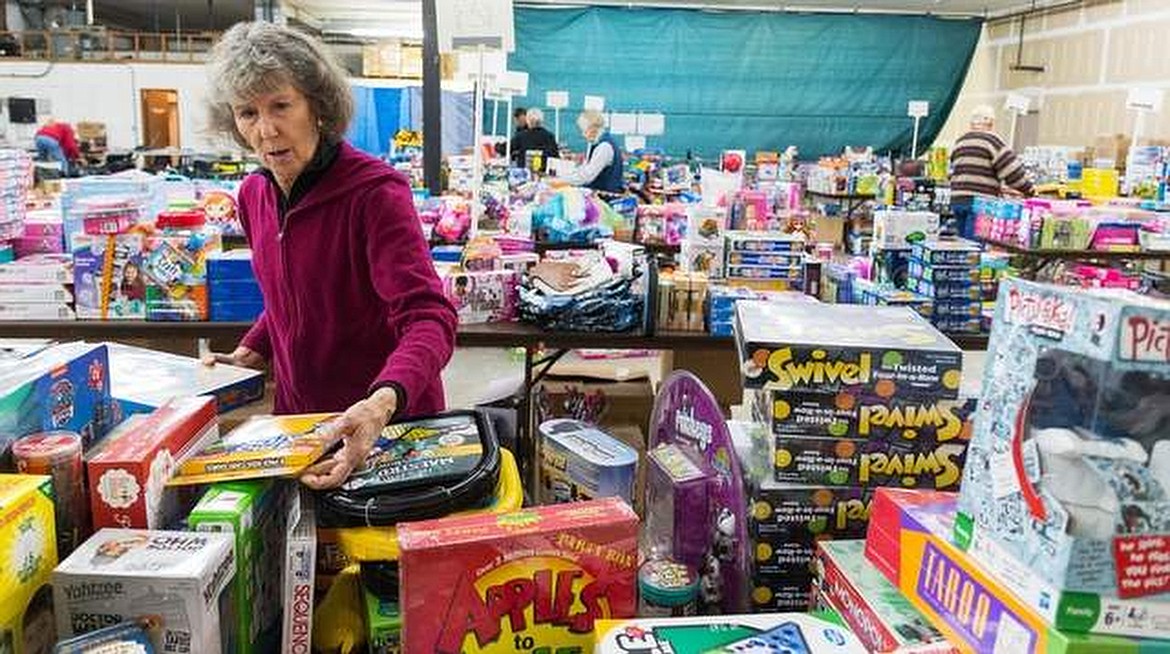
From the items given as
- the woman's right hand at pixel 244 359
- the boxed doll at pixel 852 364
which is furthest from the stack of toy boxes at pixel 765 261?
the boxed doll at pixel 852 364

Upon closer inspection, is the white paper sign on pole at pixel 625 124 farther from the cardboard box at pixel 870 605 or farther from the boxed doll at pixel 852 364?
the cardboard box at pixel 870 605

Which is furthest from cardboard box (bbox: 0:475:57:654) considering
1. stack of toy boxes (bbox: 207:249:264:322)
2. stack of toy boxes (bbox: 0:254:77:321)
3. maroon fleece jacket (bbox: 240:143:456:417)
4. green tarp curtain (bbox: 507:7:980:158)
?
green tarp curtain (bbox: 507:7:980:158)

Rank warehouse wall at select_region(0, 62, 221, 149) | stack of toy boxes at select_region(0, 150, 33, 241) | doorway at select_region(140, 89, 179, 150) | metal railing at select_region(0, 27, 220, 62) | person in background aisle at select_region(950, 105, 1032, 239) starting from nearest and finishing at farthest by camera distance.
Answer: stack of toy boxes at select_region(0, 150, 33, 241) → person in background aisle at select_region(950, 105, 1032, 239) → warehouse wall at select_region(0, 62, 221, 149) → doorway at select_region(140, 89, 179, 150) → metal railing at select_region(0, 27, 220, 62)

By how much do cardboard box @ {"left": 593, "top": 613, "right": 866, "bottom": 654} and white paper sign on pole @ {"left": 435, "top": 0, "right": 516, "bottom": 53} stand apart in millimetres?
3132

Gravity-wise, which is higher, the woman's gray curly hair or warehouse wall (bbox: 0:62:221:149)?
warehouse wall (bbox: 0:62:221:149)

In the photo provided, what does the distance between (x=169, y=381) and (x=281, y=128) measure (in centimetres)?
50

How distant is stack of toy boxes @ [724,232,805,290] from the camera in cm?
364

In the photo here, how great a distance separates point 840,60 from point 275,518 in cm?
1523

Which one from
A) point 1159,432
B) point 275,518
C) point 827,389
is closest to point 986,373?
point 1159,432

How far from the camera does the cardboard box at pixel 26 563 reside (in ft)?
3.04

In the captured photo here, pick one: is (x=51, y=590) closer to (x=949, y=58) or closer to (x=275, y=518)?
(x=275, y=518)

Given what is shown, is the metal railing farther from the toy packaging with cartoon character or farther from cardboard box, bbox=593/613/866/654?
cardboard box, bbox=593/613/866/654

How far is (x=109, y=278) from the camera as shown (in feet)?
9.71

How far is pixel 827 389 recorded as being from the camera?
4.40 ft
